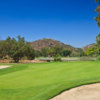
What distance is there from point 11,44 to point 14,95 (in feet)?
84.7

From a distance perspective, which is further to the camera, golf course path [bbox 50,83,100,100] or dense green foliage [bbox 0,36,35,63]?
dense green foliage [bbox 0,36,35,63]

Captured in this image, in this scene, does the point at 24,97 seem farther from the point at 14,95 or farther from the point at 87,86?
the point at 87,86

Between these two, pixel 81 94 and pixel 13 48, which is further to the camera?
pixel 13 48

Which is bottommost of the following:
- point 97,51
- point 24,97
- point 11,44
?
point 24,97

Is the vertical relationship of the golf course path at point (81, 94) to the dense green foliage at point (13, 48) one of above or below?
below

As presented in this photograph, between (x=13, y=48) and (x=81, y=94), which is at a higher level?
(x=13, y=48)

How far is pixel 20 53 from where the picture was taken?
29453 mm

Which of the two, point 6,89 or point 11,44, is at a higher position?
point 11,44

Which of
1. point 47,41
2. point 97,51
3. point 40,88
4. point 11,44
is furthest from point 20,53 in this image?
point 47,41

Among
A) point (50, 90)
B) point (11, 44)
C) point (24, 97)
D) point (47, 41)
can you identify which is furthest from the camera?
point (47, 41)

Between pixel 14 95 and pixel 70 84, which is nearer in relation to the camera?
pixel 14 95

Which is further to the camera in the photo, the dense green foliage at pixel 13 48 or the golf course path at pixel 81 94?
the dense green foliage at pixel 13 48

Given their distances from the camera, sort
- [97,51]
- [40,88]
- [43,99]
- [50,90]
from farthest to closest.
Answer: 1. [97,51]
2. [40,88]
3. [50,90]
4. [43,99]

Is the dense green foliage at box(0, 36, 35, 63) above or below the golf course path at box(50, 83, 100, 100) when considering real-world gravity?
above
